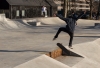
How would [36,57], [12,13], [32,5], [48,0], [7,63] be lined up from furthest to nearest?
[48,0], [32,5], [12,13], [36,57], [7,63]

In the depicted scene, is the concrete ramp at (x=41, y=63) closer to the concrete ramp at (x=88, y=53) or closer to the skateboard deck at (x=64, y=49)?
the concrete ramp at (x=88, y=53)

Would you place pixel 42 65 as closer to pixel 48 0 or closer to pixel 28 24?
pixel 28 24

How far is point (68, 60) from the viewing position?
9914mm

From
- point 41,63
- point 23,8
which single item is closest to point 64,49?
point 41,63

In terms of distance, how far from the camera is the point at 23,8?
3328 cm

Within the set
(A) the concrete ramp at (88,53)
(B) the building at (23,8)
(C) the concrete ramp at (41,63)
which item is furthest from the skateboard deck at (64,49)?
(B) the building at (23,8)

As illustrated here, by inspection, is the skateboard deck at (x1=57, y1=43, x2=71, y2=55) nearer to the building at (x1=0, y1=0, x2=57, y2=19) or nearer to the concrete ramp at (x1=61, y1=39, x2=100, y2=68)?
the concrete ramp at (x1=61, y1=39, x2=100, y2=68)

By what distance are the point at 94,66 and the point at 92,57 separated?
151 centimetres

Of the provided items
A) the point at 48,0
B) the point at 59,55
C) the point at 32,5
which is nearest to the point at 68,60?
the point at 59,55

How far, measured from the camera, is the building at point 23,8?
100 ft

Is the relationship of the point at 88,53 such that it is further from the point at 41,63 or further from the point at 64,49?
the point at 41,63

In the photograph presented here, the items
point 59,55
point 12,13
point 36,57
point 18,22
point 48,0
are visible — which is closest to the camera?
point 36,57

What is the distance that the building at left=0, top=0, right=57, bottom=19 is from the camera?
30509 millimetres

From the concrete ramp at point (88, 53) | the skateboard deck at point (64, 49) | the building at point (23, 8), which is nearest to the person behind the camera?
the concrete ramp at point (88, 53)
